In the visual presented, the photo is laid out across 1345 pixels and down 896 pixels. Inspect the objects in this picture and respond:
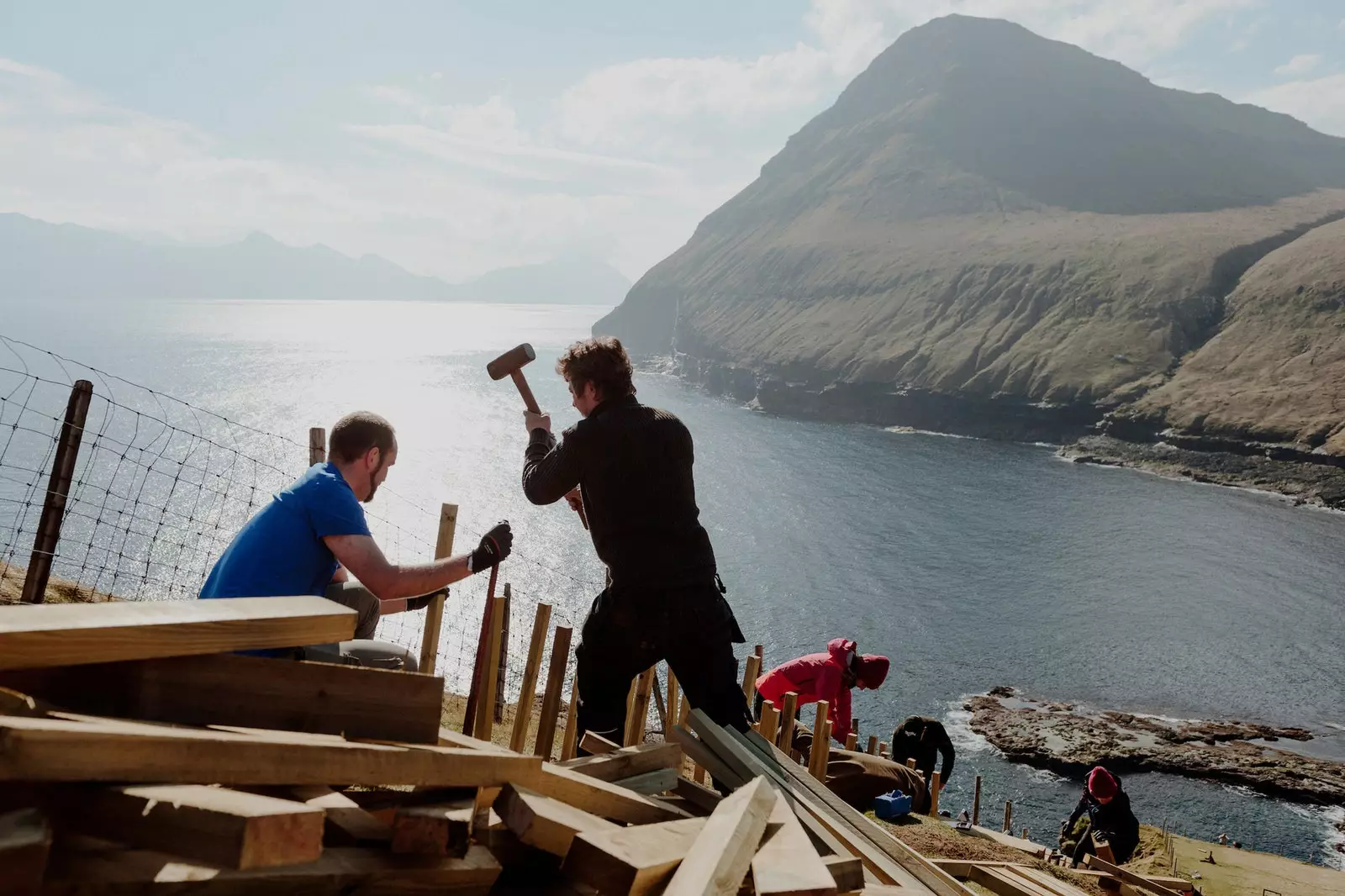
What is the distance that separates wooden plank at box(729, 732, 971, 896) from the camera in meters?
4.20

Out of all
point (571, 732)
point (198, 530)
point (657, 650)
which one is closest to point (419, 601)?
point (657, 650)

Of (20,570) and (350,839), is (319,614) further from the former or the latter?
(20,570)

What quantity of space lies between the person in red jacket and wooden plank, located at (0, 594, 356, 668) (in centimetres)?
783

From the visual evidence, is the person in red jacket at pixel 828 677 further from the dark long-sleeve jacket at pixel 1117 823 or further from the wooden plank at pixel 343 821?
the wooden plank at pixel 343 821

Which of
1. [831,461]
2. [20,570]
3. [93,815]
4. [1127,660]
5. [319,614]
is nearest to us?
[93,815]

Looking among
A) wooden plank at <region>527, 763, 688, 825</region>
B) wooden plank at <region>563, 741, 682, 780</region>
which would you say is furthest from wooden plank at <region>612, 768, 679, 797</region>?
wooden plank at <region>527, 763, 688, 825</region>

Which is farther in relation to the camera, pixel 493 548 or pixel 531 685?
pixel 531 685

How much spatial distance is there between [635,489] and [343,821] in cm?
235

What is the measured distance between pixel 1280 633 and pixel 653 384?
10463 centimetres

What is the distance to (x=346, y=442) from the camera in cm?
409

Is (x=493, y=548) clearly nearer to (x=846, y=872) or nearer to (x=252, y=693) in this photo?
(x=252, y=693)

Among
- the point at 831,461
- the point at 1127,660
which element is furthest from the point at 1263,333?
the point at 1127,660

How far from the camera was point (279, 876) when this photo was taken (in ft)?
7.54

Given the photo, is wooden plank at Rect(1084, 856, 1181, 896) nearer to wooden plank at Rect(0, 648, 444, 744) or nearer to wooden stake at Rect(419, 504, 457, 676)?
wooden stake at Rect(419, 504, 457, 676)
